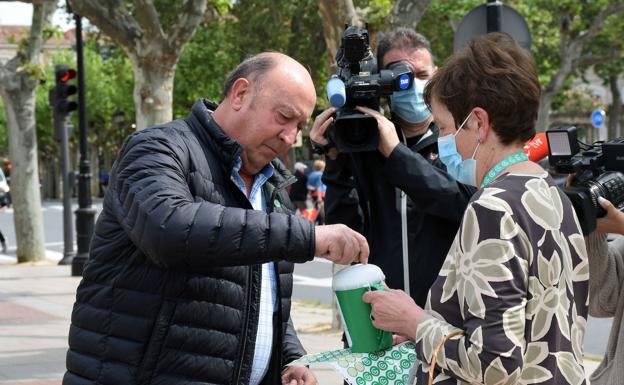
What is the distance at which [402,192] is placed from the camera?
3.67 m

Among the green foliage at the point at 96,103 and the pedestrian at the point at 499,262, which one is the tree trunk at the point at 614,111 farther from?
the pedestrian at the point at 499,262

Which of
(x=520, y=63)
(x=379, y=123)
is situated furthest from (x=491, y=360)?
(x=379, y=123)

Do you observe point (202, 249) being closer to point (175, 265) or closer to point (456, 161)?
point (175, 265)

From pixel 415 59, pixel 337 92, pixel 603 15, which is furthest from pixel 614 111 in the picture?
pixel 337 92

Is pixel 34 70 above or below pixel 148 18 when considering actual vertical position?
below

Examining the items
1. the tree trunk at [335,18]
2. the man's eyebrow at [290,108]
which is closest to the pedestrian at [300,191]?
the tree trunk at [335,18]

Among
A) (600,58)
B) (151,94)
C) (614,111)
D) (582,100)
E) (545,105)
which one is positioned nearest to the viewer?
(151,94)

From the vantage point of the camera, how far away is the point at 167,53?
1263cm

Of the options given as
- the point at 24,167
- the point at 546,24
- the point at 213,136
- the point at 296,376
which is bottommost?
the point at 24,167

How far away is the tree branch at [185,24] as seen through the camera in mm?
12719

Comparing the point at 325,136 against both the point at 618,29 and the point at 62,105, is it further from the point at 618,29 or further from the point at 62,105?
the point at 618,29

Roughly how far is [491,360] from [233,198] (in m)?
0.94

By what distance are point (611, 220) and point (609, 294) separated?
475mm

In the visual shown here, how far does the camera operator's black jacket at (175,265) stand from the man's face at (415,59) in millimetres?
1327
